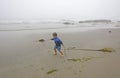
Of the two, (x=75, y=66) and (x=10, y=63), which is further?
(x=10, y=63)

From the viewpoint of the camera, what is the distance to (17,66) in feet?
20.0

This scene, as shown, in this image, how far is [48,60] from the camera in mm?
6773

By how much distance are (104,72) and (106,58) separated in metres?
1.64

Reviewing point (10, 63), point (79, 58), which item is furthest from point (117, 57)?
point (10, 63)

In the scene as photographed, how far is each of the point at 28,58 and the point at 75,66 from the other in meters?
2.50

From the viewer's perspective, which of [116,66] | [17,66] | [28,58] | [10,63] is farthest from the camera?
[28,58]

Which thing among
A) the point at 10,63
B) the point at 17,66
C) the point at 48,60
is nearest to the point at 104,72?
the point at 48,60

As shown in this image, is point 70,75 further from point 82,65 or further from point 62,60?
point 62,60

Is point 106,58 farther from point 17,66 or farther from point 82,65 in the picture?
point 17,66

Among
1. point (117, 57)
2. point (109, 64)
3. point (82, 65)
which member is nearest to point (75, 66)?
point (82, 65)

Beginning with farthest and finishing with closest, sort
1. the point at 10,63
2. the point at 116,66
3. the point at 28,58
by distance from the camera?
the point at 28,58 < the point at 10,63 < the point at 116,66

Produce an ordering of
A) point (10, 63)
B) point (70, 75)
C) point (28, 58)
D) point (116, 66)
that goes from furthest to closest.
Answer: point (28, 58)
point (10, 63)
point (116, 66)
point (70, 75)

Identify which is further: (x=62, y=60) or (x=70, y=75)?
(x=62, y=60)

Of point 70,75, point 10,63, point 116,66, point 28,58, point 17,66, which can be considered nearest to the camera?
point 70,75
